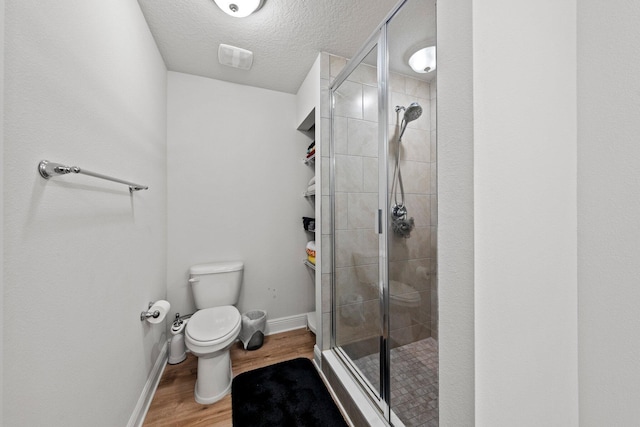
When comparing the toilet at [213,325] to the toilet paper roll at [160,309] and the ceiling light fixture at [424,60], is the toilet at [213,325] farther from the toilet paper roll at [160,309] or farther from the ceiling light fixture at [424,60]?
the ceiling light fixture at [424,60]

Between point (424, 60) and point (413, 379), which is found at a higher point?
point (424, 60)

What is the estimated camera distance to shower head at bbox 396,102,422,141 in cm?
124

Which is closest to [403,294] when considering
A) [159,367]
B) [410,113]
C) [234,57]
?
[410,113]

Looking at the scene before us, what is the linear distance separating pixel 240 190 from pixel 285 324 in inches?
52.6

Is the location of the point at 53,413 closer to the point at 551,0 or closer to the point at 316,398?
the point at 316,398

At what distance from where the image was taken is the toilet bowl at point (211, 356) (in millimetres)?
1376

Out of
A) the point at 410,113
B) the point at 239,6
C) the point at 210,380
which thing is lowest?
the point at 210,380

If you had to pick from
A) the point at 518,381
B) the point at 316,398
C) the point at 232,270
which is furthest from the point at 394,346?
the point at 232,270

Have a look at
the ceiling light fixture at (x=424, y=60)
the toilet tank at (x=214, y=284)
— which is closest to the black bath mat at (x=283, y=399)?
the toilet tank at (x=214, y=284)

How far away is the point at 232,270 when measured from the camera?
188 centimetres

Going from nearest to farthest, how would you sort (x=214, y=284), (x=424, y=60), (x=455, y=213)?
(x=455, y=213), (x=424, y=60), (x=214, y=284)

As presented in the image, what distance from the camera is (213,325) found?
154 cm

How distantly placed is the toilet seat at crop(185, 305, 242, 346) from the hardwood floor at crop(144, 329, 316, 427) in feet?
1.25

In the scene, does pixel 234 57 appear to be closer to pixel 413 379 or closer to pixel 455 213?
pixel 455 213
